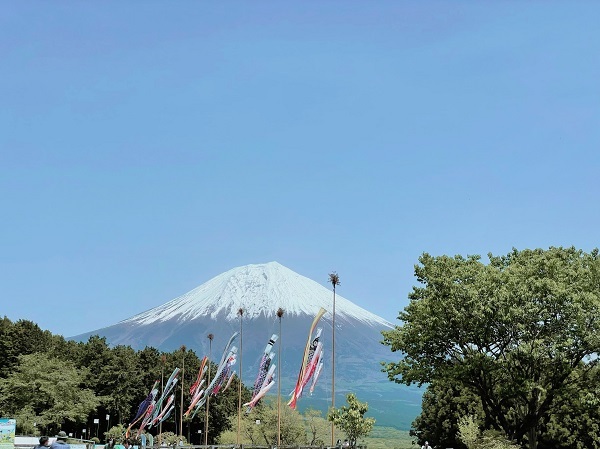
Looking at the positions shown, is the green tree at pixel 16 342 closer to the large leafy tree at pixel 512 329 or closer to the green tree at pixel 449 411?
the green tree at pixel 449 411

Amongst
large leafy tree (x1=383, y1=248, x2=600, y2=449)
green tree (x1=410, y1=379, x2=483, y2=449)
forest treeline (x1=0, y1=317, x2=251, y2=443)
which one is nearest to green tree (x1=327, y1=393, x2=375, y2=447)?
large leafy tree (x1=383, y1=248, x2=600, y2=449)

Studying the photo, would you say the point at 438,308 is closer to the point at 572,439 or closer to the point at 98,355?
the point at 572,439

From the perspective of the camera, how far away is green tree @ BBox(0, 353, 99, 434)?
298ft

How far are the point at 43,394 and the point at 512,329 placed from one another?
6485 centimetres

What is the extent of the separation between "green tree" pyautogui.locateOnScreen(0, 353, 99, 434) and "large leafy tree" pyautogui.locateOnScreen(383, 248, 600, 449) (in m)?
54.1

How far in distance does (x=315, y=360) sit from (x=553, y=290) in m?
17.6

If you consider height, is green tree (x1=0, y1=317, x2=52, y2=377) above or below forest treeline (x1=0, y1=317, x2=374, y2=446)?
above

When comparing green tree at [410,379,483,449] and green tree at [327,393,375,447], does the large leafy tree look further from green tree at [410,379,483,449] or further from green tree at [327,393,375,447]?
green tree at [410,379,483,449]

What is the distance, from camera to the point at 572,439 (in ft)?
240

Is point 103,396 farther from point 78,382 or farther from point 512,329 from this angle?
point 512,329

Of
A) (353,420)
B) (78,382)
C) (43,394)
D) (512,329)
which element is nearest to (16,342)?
(78,382)

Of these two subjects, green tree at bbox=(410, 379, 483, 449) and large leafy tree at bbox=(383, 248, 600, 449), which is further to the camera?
green tree at bbox=(410, 379, 483, 449)

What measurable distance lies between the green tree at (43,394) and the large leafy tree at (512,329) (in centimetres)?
5410

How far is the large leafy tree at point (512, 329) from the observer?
4578 centimetres
